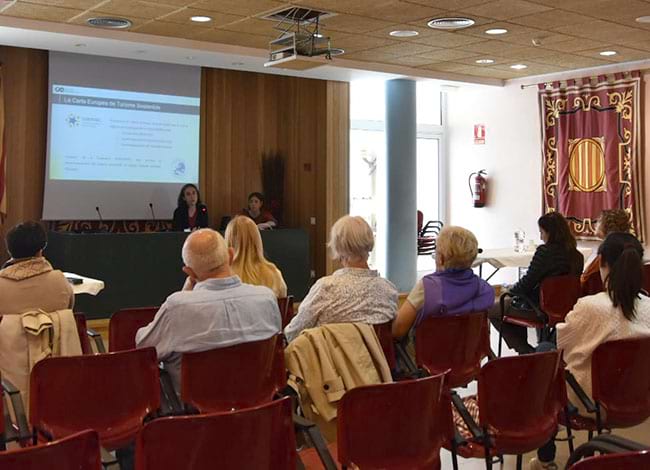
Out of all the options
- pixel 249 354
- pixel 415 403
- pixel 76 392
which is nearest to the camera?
pixel 415 403

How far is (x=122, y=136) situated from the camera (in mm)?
9164

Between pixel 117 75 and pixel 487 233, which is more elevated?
pixel 117 75

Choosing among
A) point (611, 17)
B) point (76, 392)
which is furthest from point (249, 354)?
point (611, 17)

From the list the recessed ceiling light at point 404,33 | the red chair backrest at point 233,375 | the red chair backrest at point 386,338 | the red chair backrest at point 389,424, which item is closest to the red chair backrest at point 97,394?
the red chair backrest at point 233,375

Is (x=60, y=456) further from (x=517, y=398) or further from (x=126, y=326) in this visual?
(x=126, y=326)

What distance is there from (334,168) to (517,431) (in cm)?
809

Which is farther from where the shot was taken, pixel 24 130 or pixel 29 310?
pixel 24 130

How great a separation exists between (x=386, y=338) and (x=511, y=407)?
74cm

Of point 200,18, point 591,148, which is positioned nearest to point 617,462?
point 200,18

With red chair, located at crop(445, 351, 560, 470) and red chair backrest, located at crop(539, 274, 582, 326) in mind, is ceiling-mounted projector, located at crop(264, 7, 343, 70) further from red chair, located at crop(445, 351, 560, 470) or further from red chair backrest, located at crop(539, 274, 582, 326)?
red chair, located at crop(445, 351, 560, 470)

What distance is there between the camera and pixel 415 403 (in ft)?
8.29

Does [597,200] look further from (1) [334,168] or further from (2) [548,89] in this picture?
(1) [334,168]

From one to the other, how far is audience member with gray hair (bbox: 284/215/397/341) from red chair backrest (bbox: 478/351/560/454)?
0.73 m

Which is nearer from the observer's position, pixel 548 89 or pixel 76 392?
pixel 76 392
